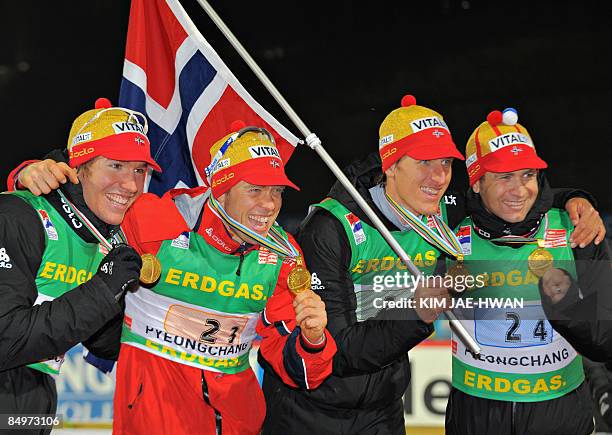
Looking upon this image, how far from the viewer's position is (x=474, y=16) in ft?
30.1

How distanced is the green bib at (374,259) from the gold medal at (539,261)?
1.54 feet

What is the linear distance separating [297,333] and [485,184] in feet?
4.12

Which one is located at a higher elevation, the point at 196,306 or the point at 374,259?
the point at 374,259

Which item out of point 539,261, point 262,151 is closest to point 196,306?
point 262,151

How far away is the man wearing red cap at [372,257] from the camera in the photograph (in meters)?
4.02

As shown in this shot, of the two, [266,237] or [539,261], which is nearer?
[266,237]

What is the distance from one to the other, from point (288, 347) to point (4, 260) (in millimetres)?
1247

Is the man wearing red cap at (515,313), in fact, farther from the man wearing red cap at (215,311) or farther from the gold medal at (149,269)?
the gold medal at (149,269)

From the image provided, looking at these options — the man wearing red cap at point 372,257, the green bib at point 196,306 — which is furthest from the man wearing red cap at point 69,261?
the man wearing red cap at point 372,257

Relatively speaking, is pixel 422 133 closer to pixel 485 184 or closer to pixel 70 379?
pixel 485 184

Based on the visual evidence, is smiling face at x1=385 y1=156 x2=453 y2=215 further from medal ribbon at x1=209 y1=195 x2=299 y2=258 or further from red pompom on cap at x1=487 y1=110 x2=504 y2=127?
medal ribbon at x1=209 y1=195 x2=299 y2=258

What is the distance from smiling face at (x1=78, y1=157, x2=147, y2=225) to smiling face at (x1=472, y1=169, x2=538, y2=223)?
1.72 metres

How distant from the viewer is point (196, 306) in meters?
3.74

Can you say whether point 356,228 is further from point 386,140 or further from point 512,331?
point 512,331
